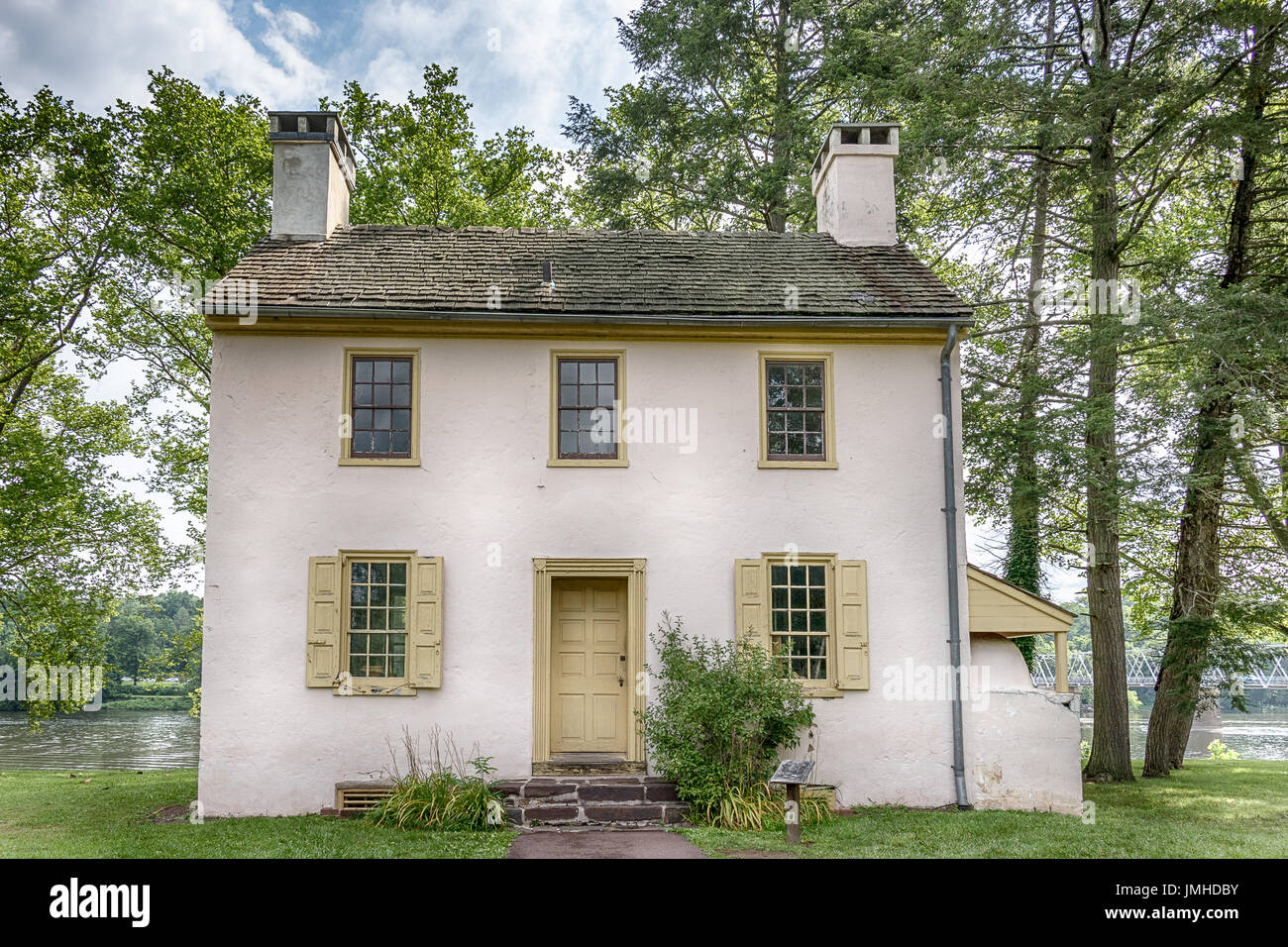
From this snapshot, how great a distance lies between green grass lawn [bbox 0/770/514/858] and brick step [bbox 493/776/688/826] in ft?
2.10

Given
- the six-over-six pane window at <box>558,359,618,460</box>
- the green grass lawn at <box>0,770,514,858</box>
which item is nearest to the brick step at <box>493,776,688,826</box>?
the green grass lawn at <box>0,770,514,858</box>

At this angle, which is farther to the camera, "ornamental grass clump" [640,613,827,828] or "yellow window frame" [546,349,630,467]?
"yellow window frame" [546,349,630,467]

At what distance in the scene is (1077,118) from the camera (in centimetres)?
1419

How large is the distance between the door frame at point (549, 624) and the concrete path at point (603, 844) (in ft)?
4.54

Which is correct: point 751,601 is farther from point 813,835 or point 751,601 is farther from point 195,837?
point 195,837

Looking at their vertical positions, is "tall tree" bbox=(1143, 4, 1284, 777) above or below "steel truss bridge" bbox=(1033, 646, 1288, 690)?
above

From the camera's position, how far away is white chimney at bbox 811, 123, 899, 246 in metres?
13.7

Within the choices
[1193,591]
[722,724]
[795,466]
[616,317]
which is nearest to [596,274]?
[616,317]

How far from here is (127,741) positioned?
96.0ft

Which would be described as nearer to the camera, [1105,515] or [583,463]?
[583,463]

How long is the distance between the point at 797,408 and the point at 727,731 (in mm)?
4068

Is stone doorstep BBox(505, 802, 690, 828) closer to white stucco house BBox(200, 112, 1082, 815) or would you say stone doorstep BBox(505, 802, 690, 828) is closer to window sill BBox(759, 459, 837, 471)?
white stucco house BBox(200, 112, 1082, 815)

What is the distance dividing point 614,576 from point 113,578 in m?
13.5
